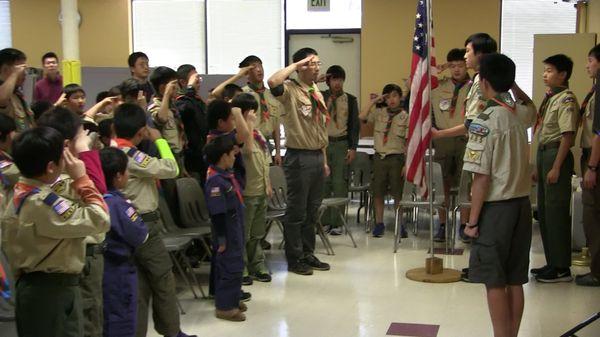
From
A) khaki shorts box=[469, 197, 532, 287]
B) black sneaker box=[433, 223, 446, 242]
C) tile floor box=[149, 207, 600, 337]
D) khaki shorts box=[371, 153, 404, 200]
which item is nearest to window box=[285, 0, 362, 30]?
khaki shorts box=[371, 153, 404, 200]

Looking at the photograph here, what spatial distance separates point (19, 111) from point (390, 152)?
392 centimetres

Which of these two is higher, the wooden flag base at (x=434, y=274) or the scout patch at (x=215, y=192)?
the scout patch at (x=215, y=192)

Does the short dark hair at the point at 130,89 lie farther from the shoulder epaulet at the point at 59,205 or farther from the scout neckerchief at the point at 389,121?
the scout neckerchief at the point at 389,121

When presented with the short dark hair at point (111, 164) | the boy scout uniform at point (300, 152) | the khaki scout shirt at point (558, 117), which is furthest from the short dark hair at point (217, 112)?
the khaki scout shirt at point (558, 117)

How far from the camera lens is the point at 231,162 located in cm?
456

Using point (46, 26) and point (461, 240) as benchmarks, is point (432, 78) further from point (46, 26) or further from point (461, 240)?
point (46, 26)

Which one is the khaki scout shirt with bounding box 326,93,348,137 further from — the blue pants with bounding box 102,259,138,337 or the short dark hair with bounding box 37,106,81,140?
the short dark hair with bounding box 37,106,81,140

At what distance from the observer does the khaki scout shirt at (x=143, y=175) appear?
3.70 metres

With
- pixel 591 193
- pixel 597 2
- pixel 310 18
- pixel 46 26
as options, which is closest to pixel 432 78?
pixel 591 193

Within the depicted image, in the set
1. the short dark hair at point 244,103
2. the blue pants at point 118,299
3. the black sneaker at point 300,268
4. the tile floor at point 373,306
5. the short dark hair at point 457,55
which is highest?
the short dark hair at point 457,55

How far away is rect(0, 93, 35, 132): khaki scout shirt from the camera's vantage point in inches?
183

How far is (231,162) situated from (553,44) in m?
4.86

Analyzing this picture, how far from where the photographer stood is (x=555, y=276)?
5410 millimetres

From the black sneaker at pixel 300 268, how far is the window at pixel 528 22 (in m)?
4.98
